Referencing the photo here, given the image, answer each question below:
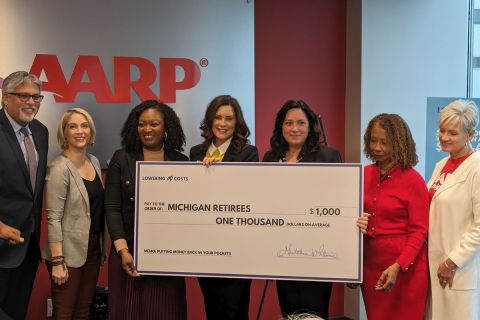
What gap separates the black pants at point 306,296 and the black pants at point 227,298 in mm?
238

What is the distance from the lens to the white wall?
11.1 feet

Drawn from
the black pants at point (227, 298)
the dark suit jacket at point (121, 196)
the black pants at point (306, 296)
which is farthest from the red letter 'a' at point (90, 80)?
the black pants at point (306, 296)

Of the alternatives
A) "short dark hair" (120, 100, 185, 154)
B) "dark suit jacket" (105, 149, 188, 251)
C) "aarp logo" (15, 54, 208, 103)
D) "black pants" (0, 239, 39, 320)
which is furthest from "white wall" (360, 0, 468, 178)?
"black pants" (0, 239, 39, 320)

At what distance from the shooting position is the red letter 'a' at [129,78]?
127 inches

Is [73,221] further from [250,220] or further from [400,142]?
[400,142]

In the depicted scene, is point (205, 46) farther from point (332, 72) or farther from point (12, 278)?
point (12, 278)

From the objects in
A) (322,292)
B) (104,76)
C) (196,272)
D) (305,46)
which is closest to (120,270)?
(196,272)

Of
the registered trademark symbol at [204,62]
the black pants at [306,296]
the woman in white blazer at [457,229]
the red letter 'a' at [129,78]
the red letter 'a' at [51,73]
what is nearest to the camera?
the woman in white blazer at [457,229]

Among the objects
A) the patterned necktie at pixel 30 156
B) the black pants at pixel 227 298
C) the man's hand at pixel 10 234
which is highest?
the patterned necktie at pixel 30 156

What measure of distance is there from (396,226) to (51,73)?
2.42m

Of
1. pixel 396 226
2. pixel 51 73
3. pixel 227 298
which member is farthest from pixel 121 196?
pixel 396 226

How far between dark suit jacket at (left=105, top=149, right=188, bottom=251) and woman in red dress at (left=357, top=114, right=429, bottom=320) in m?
1.19

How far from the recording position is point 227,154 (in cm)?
251

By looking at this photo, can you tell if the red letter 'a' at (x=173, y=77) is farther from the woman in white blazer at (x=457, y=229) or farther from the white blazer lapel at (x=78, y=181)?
the woman in white blazer at (x=457, y=229)
